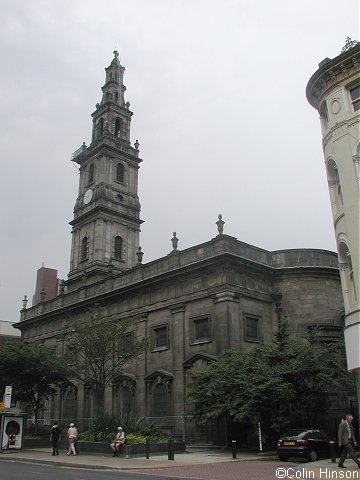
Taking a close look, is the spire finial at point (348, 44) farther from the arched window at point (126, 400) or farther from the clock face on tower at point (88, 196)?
the clock face on tower at point (88, 196)

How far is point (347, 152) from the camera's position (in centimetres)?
1944

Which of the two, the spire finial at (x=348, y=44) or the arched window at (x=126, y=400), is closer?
the spire finial at (x=348, y=44)

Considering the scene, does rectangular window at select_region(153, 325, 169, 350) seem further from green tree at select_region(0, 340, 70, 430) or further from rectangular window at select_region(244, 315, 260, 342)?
green tree at select_region(0, 340, 70, 430)

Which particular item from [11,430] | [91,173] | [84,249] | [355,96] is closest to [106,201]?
[84,249]

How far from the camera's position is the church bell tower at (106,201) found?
5156cm

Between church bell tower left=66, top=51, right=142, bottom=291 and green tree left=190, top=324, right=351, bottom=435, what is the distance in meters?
23.8

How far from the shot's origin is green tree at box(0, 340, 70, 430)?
1401 inches

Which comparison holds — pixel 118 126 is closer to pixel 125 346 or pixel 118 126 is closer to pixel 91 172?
pixel 91 172

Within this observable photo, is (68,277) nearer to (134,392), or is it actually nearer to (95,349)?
(134,392)

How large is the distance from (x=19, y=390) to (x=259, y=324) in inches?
700

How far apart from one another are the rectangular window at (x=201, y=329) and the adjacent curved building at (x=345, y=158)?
14903mm

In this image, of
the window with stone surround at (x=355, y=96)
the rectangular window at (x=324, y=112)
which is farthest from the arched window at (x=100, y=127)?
the window with stone surround at (x=355, y=96)

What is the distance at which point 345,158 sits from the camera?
19.5 metres

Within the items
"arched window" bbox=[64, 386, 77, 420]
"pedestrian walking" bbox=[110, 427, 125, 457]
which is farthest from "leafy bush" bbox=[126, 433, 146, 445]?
"arched window" bbox=[64, 386, 77, 420]
